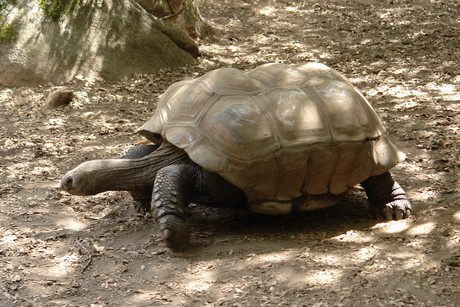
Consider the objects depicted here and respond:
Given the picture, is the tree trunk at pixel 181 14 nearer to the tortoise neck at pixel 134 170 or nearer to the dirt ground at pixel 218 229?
the dirt ground at pixel 218 229

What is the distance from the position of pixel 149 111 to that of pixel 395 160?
11.5 feet

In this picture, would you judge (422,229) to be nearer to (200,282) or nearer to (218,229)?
(218,229)

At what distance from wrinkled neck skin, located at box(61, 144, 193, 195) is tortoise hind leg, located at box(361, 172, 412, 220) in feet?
4.90

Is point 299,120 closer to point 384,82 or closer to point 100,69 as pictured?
point 384,82

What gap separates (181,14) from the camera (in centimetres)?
1039

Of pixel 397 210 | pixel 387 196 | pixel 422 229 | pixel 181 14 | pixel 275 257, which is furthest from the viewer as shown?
pixel 181 14

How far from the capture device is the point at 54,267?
4.38 metres

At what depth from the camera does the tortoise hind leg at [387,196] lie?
4.83 m

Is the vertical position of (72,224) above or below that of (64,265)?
above

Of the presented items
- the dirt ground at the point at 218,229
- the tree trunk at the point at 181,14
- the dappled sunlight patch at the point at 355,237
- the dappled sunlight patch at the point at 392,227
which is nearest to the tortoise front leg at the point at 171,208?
the dirt ground at the point at 218,229

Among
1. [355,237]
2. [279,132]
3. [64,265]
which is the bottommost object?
[64,265]

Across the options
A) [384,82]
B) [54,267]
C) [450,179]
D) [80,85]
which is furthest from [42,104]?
[450,179]

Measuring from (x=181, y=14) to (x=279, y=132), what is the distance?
6.37m

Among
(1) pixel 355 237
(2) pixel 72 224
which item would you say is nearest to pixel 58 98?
(2) pixel 72 224
